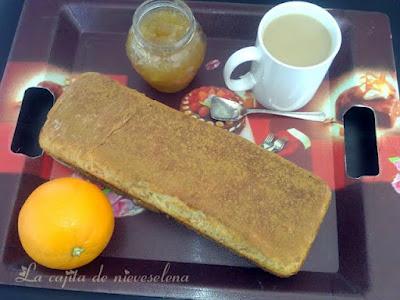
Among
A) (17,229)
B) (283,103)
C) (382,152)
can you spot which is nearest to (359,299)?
(382,152)

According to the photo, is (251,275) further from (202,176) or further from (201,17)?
(201,17)

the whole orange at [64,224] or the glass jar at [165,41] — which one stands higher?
the glass jar at [165,41]

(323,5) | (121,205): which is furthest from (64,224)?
(323,5)

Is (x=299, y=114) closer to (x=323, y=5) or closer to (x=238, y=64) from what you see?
(x=238, y=64)

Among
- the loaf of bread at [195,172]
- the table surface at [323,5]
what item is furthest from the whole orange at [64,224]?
the table surface at [323,5]

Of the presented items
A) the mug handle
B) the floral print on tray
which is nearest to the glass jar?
the mug handle

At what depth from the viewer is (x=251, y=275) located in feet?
2.71

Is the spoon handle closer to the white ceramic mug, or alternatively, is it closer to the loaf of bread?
the white ceramic mug

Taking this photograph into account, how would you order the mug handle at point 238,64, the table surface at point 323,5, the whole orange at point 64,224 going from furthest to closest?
the table surface at point 323,5, the mug handle at point 238,64, the whole orange at point 64,224

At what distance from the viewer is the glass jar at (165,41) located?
88 centimetres

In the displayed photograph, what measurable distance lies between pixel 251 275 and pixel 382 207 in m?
0.26

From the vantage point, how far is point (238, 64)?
892 millimetres

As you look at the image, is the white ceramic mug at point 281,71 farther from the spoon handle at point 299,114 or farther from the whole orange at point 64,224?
the whole orange at point 64,224

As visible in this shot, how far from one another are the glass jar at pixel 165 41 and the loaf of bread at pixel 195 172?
8cm
